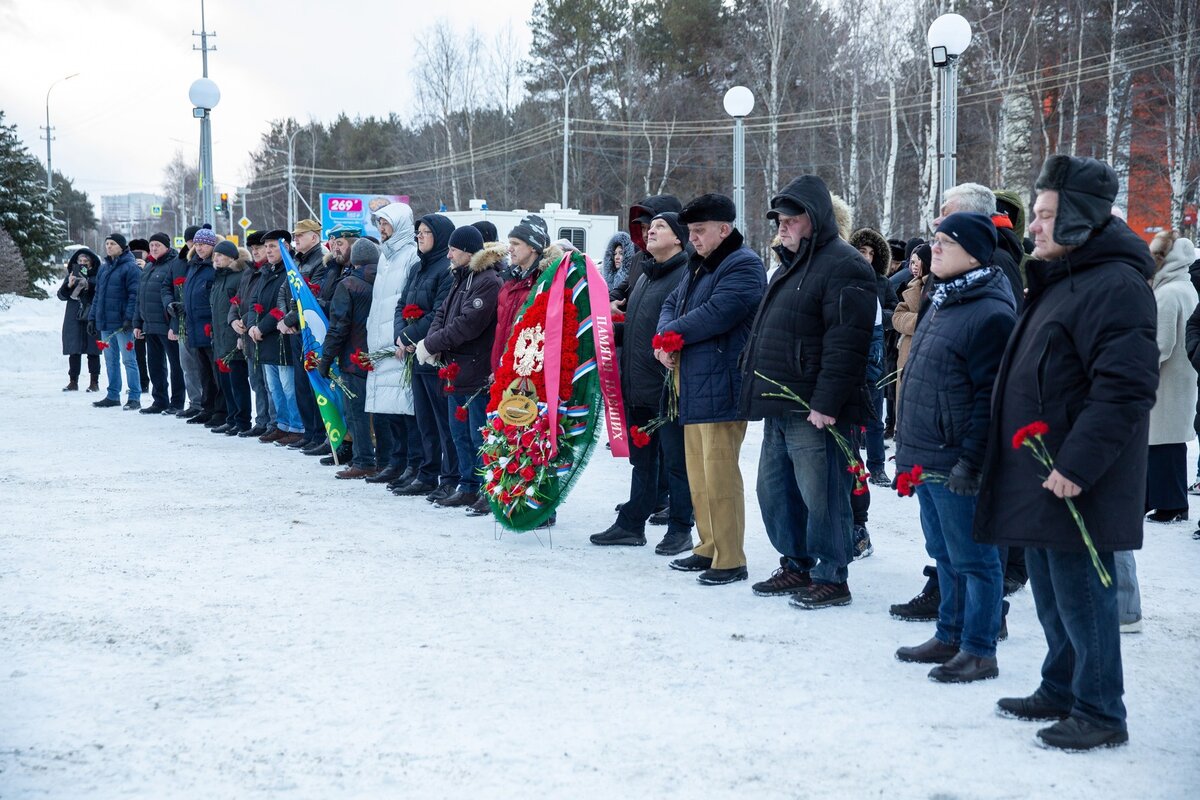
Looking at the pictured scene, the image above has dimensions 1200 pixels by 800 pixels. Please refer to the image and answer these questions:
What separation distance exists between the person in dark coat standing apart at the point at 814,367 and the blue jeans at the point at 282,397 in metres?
6.70

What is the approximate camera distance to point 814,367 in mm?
5270

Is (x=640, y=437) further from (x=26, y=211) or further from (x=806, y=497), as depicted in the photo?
(x=26, y=211)

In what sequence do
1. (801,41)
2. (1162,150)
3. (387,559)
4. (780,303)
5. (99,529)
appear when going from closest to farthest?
(780,303)
(387,559)
(99,529)
(1162,150)
(801,41)

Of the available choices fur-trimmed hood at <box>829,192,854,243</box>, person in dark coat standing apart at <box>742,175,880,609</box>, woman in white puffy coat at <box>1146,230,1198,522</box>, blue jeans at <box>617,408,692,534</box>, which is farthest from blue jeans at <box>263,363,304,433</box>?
woman in white puffy coat at <box>1146,230,1198,522</box>

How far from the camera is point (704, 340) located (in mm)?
5859

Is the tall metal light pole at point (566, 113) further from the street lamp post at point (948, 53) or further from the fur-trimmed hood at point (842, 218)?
the fur-trimmed hood at point (842, 218)

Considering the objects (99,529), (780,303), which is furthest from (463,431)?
(780,303)

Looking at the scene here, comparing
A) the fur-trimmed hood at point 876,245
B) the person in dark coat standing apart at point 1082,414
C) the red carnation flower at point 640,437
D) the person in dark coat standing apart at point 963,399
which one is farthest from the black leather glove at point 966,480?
the fur-trimmed hood at point 876,245

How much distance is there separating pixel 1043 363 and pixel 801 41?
32270 mm

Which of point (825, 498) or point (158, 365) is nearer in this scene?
point (825, 498)

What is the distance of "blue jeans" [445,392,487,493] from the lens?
776 cm

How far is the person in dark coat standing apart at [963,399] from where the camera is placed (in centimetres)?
433

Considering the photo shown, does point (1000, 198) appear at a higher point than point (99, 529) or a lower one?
higher

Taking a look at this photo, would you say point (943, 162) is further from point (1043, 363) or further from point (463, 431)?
point (1043, 363)
